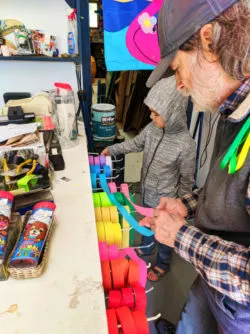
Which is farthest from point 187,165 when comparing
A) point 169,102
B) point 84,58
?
point 84,58

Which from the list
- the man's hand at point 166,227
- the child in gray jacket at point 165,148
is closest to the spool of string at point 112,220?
the man's hand at point 166,227

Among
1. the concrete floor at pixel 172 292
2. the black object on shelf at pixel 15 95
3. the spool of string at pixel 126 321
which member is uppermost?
the black object on shelf at pixel 15 95

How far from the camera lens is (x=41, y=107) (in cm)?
137

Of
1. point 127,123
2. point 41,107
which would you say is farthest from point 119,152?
point 127,123

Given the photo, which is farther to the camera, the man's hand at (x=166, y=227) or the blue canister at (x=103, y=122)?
the blue canister at (x=103, y=122)

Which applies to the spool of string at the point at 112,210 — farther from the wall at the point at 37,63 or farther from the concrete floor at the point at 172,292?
the wall at the point at 37,63

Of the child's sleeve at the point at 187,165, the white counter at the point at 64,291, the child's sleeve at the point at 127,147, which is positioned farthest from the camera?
the child's sleeve at the point at 127,147

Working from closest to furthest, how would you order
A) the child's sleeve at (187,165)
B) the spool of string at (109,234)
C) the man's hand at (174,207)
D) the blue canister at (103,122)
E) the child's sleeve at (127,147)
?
the spool of string at (109,234), the man's hand at (174,207), the child's sleeve at (187,165), the child's sleeve at (127,147), the blue canister at (103,122)

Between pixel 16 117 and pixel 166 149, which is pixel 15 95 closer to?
pixel 16 117

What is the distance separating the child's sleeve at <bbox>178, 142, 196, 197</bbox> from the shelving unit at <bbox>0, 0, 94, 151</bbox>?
59cm

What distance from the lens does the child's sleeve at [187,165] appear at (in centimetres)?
134

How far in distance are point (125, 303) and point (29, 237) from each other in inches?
11.5

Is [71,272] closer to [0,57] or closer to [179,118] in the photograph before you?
[179,118]

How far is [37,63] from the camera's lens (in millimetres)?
1664
